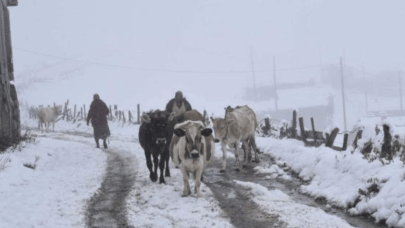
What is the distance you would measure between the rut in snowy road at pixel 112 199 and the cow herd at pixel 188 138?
80 cm

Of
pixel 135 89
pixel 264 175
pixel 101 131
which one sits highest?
pixel 135 89

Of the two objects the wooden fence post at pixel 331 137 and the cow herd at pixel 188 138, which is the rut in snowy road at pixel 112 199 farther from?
the wooden fence post at pixel 331 137

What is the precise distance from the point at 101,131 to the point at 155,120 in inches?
302

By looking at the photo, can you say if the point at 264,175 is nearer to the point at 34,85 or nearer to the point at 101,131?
the point at 101,131

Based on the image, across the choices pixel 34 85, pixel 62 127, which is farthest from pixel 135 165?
pixel 34 85

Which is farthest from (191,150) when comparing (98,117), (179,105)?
(98,117)

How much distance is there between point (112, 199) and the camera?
6844 mm

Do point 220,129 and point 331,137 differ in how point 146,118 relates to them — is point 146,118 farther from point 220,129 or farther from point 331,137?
point 331,137

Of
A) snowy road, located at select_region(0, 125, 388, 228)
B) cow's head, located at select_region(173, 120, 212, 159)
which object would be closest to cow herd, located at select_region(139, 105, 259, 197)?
cow's head, located at select_region(173, 120, 212, 159)

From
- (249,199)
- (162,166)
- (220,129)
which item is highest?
(220,129)

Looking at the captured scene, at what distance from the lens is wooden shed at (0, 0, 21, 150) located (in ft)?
36.3

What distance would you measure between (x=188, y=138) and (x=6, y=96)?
7354mm

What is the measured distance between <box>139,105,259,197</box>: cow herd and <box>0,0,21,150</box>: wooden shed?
4.55 meters

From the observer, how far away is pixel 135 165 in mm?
10570
